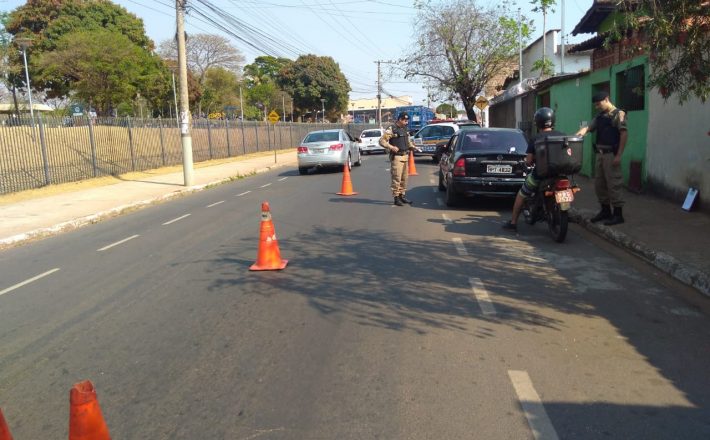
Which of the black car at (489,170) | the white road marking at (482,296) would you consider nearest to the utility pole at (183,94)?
the black car at (489,170)

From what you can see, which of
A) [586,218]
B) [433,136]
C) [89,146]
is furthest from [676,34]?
[433,136]

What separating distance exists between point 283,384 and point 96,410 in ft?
5.27

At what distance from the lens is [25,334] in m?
5.28

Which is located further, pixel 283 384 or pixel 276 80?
pixel 276 80

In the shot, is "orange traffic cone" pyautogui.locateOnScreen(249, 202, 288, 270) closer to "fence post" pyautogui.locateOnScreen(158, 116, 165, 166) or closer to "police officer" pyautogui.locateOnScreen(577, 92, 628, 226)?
"police officer" pyautogui.locateOnScreen(577, 92, 628, 226)

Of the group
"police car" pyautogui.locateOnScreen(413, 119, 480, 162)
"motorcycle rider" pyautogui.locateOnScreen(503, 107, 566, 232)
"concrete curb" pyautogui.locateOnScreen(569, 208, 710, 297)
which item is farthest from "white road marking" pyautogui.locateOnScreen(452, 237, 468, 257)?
"police car" pyautogui.locateOnScreen(413, 119, 480, 162)

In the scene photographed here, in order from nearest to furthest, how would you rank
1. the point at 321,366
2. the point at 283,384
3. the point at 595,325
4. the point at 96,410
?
the point at 96,410 → the point at 283,384 → the point at 321,366 → the point at 595,325

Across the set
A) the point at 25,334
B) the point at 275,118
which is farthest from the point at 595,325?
the point at 275,118

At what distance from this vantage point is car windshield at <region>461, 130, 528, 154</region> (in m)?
11.4

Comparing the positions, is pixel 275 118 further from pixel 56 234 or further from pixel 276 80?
pixel 276 80

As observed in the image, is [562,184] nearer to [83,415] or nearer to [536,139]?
[536,139]

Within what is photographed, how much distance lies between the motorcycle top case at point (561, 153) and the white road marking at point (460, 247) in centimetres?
152

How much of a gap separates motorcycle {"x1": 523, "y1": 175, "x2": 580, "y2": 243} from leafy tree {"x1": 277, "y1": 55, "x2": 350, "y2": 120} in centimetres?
7373

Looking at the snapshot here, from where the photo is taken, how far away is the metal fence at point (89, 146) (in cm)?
1744
